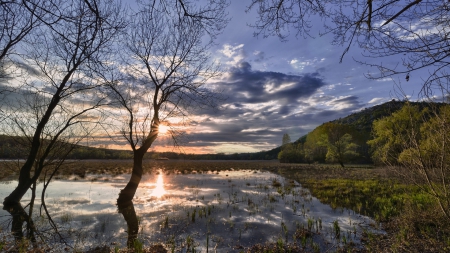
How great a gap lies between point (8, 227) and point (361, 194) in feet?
59.7

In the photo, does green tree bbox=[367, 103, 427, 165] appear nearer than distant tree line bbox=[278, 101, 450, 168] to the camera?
Yes

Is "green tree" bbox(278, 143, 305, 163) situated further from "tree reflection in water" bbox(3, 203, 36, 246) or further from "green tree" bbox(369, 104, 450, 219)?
"tree reflection in water" bbox(3, 203, 36, 246)

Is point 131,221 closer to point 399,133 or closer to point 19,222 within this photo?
point 19,222

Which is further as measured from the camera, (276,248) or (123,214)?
(123,214)

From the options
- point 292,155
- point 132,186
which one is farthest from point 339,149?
point 132,186

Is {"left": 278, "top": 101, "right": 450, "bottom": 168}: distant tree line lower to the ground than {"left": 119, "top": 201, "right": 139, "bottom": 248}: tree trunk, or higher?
higher

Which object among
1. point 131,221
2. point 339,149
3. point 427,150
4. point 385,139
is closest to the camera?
point 427,150

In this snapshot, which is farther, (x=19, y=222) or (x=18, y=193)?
(x=18, y=193)

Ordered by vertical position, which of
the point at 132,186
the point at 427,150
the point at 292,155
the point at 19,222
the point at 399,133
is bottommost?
the point at 19,222

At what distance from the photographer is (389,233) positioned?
786 cm

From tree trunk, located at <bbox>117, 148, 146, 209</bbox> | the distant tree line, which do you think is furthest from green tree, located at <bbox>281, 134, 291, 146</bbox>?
tree trunk, located at <bbox>117, 148, 146, 209</bbox>

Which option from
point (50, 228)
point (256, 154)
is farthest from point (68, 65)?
point (256, 154)

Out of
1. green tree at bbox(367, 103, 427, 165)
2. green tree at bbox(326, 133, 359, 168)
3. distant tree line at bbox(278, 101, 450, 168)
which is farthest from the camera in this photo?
green tree at bbox(326, 133, 359, 168)

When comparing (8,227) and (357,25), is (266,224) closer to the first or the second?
(357,25)
